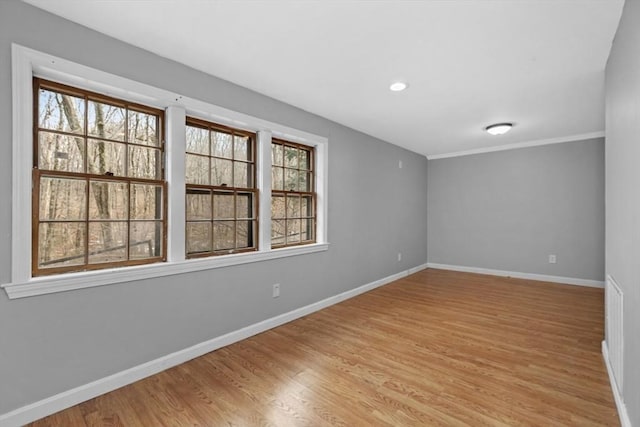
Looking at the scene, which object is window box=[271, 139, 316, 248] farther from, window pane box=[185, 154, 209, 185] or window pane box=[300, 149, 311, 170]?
window pane box=[185, 154, 209, 185]

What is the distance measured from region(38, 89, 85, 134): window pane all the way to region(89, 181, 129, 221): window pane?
395mm

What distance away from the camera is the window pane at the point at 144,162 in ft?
7.50

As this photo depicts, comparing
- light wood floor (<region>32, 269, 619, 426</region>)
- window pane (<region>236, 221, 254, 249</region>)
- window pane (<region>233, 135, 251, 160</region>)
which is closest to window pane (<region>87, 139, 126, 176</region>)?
window pane (<region>233, 135, 251, 160</region>)

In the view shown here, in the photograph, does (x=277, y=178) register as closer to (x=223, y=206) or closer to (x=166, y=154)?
(x=223, y=206)

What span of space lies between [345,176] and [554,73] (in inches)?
95.7

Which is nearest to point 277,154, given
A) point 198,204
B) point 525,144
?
point 198,204

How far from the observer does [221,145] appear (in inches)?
113

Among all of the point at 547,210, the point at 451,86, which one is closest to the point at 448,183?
the point at 547,210

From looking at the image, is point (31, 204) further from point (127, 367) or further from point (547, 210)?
point (547, 210)

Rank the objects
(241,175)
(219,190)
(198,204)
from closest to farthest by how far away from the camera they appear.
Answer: (198,204) < (219,190) < (241,175)

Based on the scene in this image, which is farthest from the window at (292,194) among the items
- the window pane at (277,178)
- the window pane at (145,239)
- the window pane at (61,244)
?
the window pane at (61,244)

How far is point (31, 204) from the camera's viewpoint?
1.78 metres

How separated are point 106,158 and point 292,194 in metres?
1.91

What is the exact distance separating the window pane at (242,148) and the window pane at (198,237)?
0.77 m
